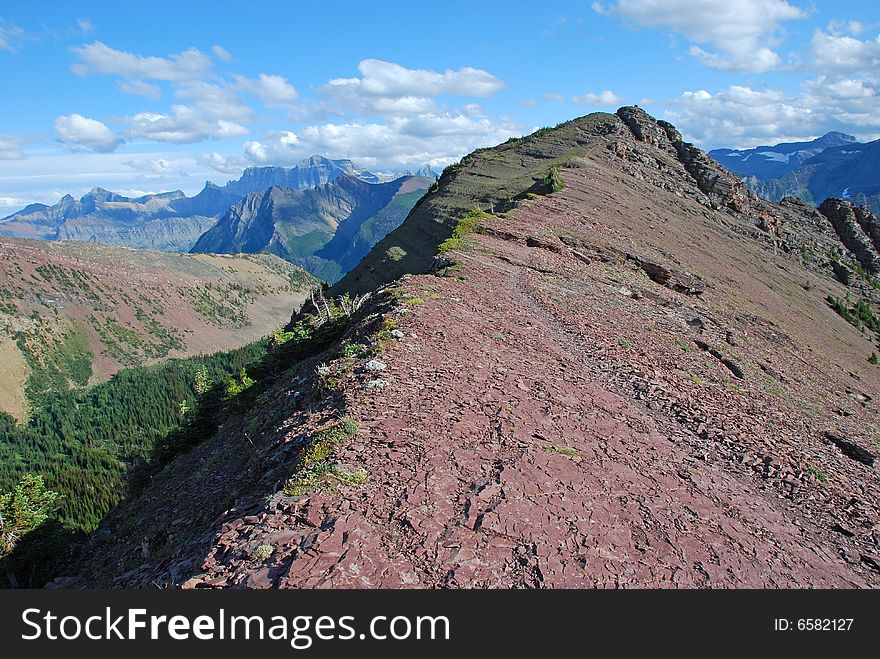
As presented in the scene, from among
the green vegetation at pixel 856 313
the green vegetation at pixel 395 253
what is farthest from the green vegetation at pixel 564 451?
the green vegetation at pixel 856 313

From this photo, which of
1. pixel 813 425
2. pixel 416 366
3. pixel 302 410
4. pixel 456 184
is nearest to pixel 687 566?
pixel 416 366

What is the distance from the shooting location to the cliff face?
727cm

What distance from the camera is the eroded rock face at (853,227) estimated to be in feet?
264

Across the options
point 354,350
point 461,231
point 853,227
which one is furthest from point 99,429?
point 853,227

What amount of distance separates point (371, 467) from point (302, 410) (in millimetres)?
4028

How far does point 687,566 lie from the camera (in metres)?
7.82

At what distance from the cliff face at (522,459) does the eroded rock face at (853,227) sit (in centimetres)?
6749

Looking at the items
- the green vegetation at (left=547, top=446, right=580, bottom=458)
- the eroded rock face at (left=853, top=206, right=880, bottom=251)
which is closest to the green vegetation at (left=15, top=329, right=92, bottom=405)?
the green vegetation at (left=547, top=446, right=580, bottom=458)

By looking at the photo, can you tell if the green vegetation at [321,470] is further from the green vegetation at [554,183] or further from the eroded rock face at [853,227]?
the eroded rock face at [853,227]

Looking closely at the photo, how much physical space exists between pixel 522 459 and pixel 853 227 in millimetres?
102454

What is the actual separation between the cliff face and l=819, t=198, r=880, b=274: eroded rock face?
67.5 meters

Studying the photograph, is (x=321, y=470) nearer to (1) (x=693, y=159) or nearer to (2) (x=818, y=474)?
(2) (x=818, y=474)

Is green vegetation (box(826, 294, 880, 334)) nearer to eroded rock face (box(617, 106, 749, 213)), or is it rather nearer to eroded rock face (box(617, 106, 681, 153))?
eroded rock face (box(617, 106, 749, 213))

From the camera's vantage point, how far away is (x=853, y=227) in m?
85.3
